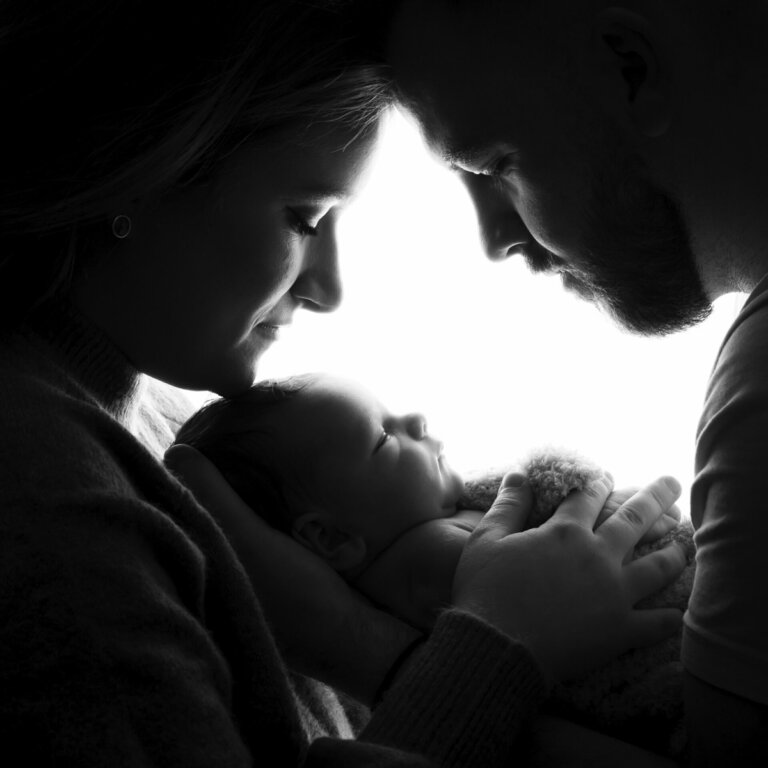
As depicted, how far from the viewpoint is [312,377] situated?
4.44 ft

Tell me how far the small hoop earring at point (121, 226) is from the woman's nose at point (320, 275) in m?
0.25

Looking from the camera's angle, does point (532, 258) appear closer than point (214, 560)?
No

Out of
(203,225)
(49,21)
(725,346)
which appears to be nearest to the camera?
(725,346)

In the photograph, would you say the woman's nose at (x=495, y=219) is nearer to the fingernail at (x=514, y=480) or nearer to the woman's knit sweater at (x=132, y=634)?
the fingernail at (x=514, y=480)

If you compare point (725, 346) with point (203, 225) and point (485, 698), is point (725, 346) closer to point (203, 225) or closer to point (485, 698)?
point (485, 698)

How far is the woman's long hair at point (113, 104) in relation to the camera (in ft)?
3.26

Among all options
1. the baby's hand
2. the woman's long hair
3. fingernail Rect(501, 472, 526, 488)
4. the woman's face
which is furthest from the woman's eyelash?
the baby's hand

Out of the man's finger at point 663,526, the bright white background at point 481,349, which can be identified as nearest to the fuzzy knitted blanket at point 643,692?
the man's finger at point 663,526

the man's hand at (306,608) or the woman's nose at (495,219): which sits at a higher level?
the woman's nose at (495,219)

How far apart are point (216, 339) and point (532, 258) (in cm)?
51

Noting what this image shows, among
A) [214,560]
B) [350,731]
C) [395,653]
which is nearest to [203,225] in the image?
[214,560]

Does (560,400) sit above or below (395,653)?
above

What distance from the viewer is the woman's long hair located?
3.26ft

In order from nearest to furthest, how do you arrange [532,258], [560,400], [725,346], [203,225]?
[725,346]
[203,225]
[532,258]
[560,400]
